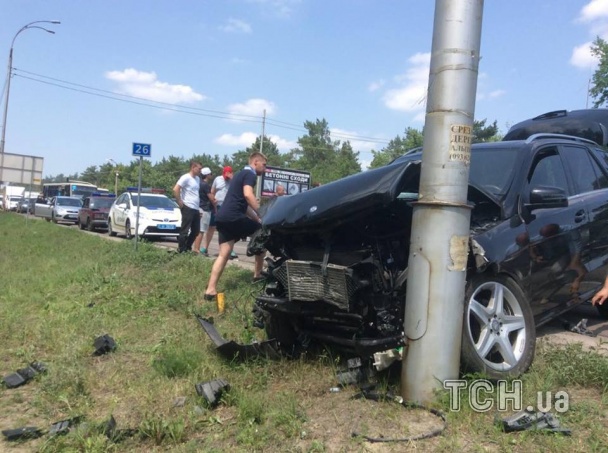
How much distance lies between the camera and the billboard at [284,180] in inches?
1055

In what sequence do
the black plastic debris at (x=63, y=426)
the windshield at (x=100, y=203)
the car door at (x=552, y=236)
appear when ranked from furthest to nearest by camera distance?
the windshield at (x=100, y=203), the car door at (x=552, y=236), the black plastic debris at (x=63, y=426)

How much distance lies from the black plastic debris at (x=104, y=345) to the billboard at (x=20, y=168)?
26.4 m

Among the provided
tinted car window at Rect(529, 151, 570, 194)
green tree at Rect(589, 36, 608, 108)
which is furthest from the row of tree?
tinted car window at Rect(529, 151, 570, 194)

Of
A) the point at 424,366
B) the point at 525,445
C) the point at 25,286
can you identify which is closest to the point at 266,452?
the point at 424,366

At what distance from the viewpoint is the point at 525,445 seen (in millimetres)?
2861

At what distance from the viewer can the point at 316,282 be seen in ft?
13.2

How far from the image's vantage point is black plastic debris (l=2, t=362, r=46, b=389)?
4789mm

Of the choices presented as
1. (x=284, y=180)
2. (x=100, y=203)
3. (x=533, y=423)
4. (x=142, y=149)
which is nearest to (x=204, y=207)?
(x=142, y=149)

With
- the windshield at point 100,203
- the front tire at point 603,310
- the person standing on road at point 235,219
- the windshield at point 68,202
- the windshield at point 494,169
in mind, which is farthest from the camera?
the windshield at point 68,202

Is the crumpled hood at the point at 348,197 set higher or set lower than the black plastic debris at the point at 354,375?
higher

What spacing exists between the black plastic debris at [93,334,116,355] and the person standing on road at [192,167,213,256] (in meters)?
5.21

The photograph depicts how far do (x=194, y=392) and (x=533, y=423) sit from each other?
232cm

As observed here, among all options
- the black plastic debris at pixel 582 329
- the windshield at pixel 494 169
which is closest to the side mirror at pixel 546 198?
the windshield at pixel 494 169

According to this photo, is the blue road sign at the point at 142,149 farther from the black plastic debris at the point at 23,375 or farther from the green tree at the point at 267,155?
the green tree at the point at 267,155
